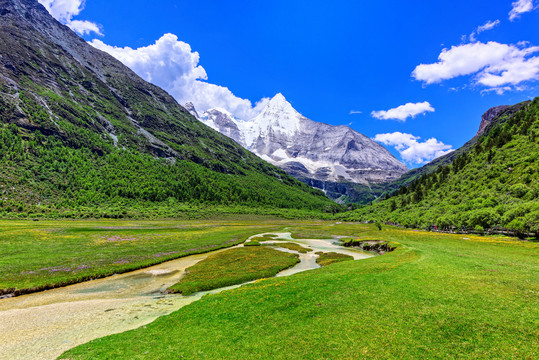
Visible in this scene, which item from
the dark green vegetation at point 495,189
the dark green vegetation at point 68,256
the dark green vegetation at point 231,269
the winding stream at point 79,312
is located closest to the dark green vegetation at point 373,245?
the dark green vegetation at point 231,269

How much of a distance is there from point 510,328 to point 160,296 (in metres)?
31.4

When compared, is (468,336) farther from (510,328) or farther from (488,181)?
(488,181)

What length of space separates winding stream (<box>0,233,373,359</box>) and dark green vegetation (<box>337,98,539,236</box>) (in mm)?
71982

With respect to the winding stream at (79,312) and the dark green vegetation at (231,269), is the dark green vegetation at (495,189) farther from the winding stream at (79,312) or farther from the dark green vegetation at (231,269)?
the winding stream at (79,312)

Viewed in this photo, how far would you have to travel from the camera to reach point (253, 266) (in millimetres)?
42219

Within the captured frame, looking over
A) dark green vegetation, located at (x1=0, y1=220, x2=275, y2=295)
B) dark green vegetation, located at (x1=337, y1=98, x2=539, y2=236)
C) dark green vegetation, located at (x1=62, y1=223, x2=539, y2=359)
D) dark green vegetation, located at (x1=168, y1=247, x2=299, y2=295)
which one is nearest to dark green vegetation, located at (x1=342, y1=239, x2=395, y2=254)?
dark green vegetation, located at (x1=168, y1=247, x2=299, y2=295)

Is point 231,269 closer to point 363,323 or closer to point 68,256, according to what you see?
point 363,323

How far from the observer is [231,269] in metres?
40.1

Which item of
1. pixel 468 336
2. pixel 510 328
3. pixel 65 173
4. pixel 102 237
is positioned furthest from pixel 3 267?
pixel 65 173

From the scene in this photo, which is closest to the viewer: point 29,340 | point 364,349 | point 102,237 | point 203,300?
point 364,349

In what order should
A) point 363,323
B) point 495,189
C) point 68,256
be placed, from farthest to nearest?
point 495,189
point 68,256
point 363,323

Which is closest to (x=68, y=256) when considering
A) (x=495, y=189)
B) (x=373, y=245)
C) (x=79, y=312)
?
(x=79, y=312)

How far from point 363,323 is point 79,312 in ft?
87.4

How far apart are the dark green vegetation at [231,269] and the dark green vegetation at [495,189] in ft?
180
